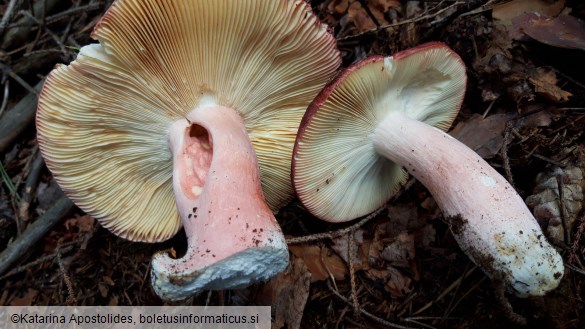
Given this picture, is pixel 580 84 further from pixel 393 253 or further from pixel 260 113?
pixel 260 113

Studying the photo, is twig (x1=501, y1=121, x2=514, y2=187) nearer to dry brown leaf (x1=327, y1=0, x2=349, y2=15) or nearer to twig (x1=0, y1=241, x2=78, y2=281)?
dry brown leaf (x1=327, y1=0, x2=349, y2=15)

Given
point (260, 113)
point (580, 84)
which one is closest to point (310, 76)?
point (260, 113)

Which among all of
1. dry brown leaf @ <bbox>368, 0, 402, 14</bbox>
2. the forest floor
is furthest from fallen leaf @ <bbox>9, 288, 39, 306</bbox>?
dry brown leaf @ <bbox>368, 0, 402, 14</bbox>

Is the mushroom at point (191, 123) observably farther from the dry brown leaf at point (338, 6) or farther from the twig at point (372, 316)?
the dry brown leaf at point (338, 6)

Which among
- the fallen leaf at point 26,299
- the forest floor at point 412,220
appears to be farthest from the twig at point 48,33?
the fallen leaf at point 26,299

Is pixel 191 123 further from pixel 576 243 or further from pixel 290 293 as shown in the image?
pixel 576 243

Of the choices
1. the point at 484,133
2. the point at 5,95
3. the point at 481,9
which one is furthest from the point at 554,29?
the point at 5,95
